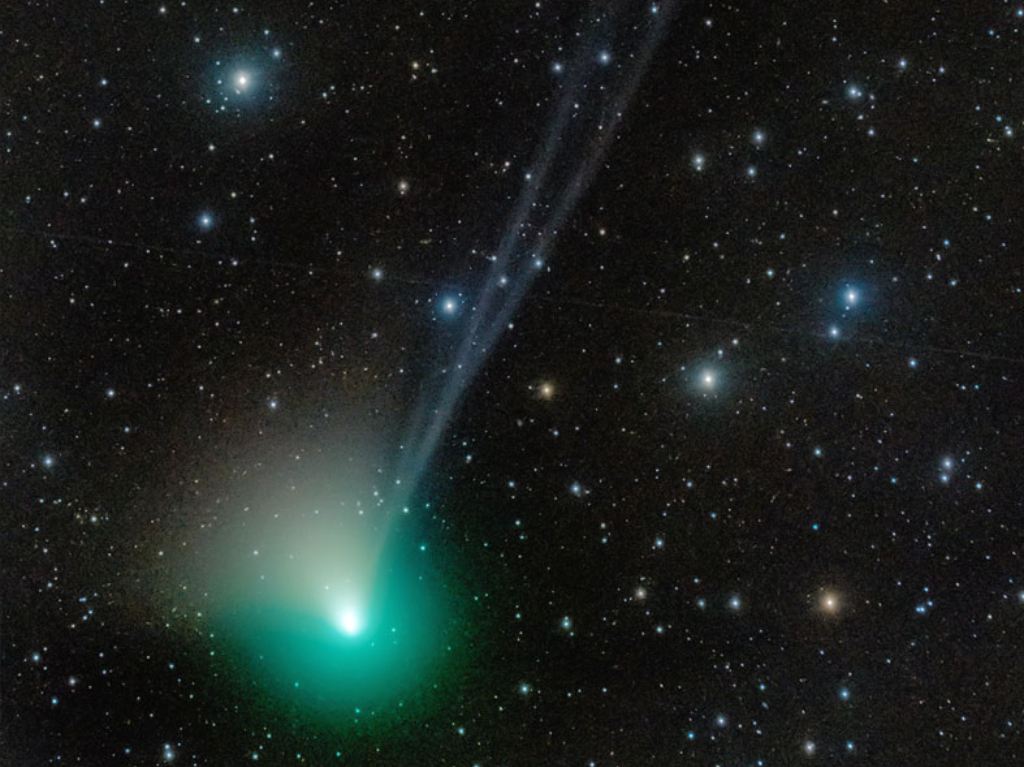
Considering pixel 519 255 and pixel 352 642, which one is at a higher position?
pixel 519 255

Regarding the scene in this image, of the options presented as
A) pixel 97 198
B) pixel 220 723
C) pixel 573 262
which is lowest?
pixel 220 723

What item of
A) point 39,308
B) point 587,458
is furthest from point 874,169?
point 39,308

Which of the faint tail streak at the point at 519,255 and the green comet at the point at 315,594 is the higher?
the faint tail streak at the point at 519,255

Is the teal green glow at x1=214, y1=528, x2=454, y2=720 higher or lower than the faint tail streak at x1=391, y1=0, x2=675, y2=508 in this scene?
lower

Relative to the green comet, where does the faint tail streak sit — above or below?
above

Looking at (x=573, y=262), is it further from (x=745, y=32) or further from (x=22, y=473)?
(x=22, y=473)

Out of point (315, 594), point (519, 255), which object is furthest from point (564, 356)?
point (315, 594)

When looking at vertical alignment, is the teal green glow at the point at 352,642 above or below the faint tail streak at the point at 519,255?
below

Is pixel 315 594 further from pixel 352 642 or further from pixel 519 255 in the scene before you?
pixel 519 255
